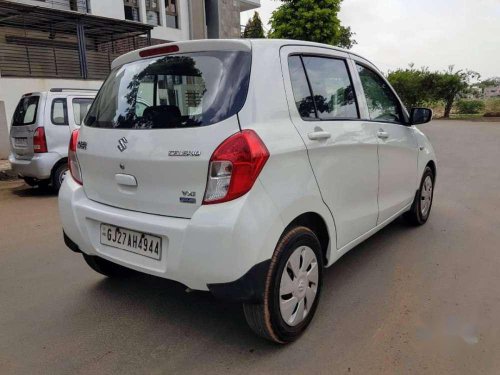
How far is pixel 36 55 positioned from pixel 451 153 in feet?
41.2

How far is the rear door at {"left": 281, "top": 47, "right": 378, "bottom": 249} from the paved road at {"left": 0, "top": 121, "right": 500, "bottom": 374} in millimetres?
516

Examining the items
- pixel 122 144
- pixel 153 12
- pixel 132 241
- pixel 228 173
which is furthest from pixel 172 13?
pixel 228 173

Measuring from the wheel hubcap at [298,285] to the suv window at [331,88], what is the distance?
0.94m

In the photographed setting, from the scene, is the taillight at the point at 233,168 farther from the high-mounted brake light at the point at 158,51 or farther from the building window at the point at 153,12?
the building window at the point at 153,12

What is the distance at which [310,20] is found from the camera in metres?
18.3

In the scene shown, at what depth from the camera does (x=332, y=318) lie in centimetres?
282

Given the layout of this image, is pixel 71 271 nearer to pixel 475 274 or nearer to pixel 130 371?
pixel 130 371

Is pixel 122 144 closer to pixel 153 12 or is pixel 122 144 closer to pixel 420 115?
pixel 420 115

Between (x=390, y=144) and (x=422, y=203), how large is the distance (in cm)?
140

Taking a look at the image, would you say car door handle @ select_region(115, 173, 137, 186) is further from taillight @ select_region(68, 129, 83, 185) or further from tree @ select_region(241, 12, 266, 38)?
tree @ select_region(241, 12, 266, 38)

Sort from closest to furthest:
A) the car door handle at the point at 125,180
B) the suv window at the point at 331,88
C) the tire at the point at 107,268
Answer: the car door handle at the point at 125,180 < the suv window at the point at 331,88 < the tire at the point at 107,268

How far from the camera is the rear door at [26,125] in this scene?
691cm

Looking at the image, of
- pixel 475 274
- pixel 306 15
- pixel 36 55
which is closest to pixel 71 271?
pixel 475 274

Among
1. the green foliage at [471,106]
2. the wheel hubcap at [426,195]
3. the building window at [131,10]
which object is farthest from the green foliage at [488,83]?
the wheel hubcap at [426,195]
